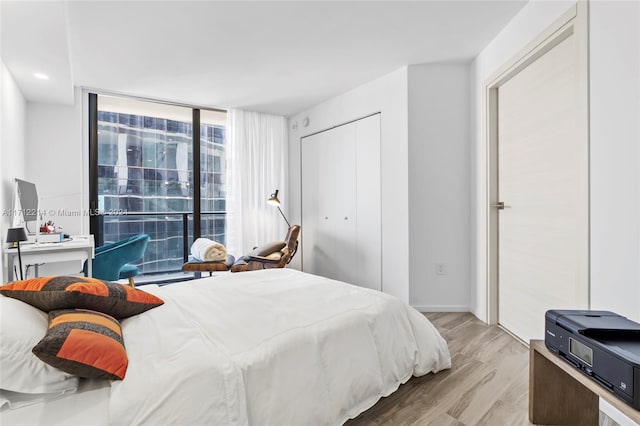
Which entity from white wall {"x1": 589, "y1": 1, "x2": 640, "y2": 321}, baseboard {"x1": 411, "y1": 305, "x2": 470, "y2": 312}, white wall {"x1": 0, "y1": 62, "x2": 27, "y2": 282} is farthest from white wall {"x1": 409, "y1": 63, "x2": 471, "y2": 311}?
white wall {"x1": 0, "y1": 62, "x2": 27, "y2": 282}

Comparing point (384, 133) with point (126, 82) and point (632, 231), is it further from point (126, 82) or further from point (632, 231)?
point (126, 82)

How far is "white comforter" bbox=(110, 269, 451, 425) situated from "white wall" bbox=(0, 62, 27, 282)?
1.74m

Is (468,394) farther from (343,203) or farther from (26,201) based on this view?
(26,201)

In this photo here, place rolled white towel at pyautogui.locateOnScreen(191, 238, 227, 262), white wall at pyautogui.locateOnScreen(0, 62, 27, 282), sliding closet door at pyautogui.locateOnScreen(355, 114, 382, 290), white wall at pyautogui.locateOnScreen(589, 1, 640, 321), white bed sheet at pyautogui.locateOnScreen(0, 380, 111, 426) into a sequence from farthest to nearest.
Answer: rolled white towel at pyautogui.locateOnScreen(191, 238, 227, 262) < sliding closet door at pyautogui.locateOnScreen(355, 114, 382, 290) < white wall at pyautogui.locateOnScreen(0, 62, 27, 282) < white wall at pyautogui.locateOnScreen(589, 1, 640, 321) < white bed sheet at pyautogui.locateOnScreen(0, 380, 111, 426)

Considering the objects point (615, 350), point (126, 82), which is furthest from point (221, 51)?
point (615, 350)

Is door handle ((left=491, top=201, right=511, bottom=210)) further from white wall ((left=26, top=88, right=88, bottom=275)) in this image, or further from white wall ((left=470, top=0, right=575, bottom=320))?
white wall ((left=26, top=88, right=88, bottom=275))

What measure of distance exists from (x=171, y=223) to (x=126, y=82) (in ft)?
6.29

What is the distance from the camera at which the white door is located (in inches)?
76.2

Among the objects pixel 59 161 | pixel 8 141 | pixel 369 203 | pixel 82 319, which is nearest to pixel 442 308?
pixel 369 203

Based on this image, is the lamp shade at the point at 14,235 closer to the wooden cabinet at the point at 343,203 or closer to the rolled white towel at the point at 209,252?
the rolled white towel at the point at 209,252

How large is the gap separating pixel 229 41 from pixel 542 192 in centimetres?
279

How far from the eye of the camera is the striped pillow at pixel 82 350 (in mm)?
1022

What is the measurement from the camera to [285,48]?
296 cm

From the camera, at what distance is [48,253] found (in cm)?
274
